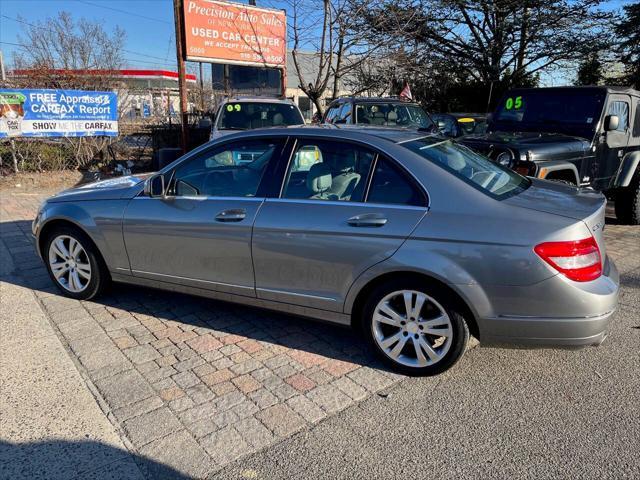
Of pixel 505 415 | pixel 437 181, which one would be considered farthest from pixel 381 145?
pixel 505 415

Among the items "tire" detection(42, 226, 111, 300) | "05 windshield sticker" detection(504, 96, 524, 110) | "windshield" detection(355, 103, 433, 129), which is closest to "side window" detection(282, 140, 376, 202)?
"tire" detection(42, 226, 111, 300)

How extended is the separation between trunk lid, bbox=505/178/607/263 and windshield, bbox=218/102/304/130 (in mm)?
6875

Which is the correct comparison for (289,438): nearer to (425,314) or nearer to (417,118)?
(425,314)

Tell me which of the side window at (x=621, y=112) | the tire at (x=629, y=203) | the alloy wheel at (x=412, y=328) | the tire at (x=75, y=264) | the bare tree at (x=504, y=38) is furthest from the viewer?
the bare tree at (x=504, y=38)

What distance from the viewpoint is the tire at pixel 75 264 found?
→ 174 inches

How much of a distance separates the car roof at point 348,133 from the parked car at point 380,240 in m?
0.02

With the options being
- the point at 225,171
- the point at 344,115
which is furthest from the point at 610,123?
the point at 225,171

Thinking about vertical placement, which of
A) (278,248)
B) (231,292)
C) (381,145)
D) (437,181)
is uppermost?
(381,145)

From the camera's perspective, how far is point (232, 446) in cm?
261

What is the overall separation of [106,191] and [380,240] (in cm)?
263

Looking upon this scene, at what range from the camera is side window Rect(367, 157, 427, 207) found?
124 inches

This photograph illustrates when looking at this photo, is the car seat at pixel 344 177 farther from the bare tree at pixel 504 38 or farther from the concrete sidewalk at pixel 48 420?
the bare tree at pixel 504 38

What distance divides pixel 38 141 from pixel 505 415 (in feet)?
37.6

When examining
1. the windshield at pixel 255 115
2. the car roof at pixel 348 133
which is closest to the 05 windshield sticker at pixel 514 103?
the windshield at pixel 255 115
